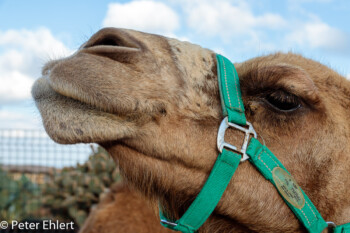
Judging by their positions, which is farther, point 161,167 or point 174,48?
point 174,48

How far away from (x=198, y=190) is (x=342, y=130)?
1029 mm

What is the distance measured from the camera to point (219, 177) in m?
2.33

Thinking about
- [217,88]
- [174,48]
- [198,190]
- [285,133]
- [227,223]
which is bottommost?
[227,223]

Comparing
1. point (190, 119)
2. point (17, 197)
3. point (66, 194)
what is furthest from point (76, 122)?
point (17, 197)

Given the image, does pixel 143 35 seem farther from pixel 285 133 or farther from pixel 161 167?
pixel 285 133

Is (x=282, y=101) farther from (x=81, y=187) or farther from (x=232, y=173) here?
(x=81, y=187)

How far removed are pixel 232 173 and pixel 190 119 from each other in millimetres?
400

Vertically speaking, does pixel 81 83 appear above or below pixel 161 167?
above

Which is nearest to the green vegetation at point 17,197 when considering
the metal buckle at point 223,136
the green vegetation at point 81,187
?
the green vegetation at point 81,187

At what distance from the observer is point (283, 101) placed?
247cm

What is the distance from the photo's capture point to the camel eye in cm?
246

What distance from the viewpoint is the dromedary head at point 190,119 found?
2.10m

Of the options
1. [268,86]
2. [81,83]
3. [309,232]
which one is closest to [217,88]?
[268,86]

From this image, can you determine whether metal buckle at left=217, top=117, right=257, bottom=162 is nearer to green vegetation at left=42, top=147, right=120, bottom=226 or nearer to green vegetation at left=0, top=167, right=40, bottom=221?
green vegetation at left=42, top=147, right=120, bottom=226
